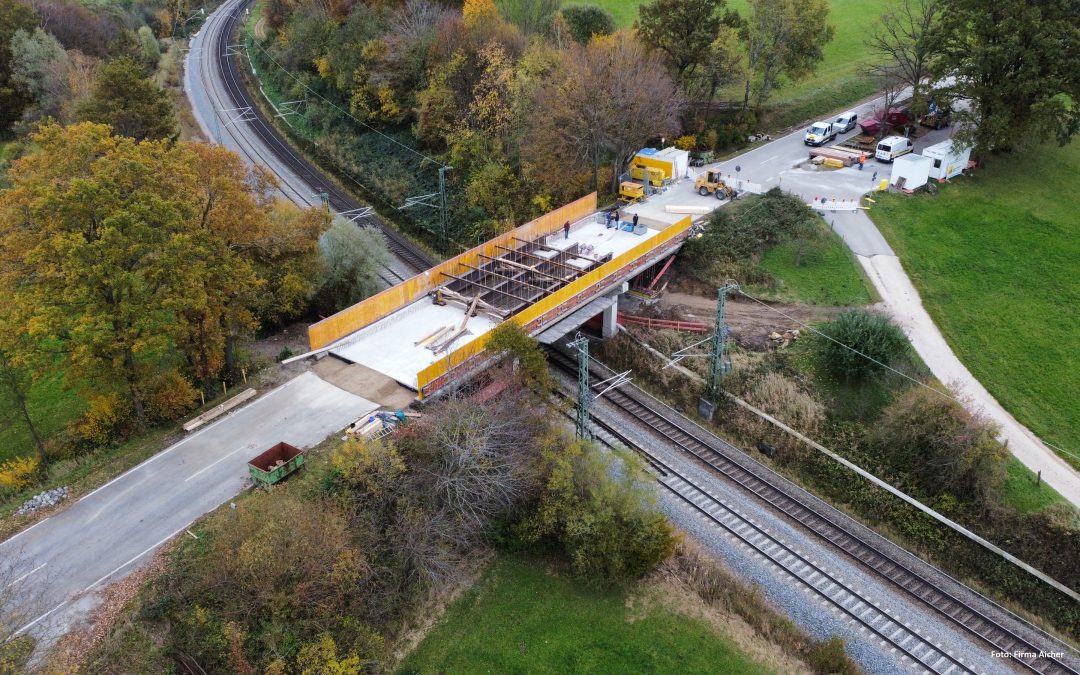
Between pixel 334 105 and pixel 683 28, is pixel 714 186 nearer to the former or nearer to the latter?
pixel 683 28

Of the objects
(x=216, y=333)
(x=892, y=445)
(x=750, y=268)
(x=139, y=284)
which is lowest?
(x=892, y=445)

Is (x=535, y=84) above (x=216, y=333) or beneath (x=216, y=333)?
above

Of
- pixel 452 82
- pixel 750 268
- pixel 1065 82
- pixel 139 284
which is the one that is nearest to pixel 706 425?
pixel 750 268

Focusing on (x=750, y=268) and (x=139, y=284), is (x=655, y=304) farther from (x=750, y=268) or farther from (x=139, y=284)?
(x=139, y=284)

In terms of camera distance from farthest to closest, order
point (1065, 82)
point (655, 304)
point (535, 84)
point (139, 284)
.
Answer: point (535, 84) < point (1065, 82) < point (655, 304) < point (139, 284)

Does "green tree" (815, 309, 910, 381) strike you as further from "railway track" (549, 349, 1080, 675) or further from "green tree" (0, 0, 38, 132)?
"green tree" (0, 0, 38, 132)

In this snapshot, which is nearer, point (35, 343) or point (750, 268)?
point (35, 343)

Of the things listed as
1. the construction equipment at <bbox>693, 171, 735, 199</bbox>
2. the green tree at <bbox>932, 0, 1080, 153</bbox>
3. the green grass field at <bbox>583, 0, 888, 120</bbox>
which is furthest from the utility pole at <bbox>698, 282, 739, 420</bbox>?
the green grass field at <bbox>583, 0, 888, 120</bbox>
